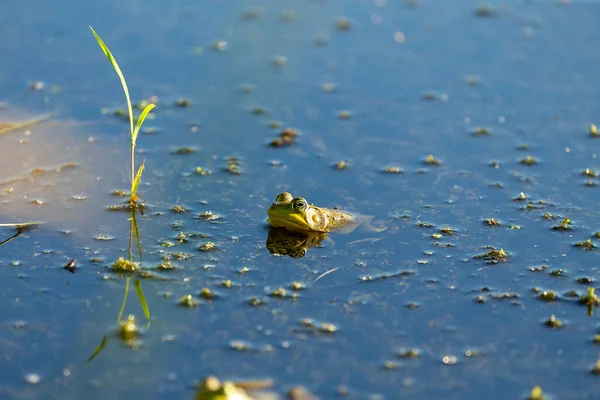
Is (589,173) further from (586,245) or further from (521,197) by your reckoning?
(586,245)

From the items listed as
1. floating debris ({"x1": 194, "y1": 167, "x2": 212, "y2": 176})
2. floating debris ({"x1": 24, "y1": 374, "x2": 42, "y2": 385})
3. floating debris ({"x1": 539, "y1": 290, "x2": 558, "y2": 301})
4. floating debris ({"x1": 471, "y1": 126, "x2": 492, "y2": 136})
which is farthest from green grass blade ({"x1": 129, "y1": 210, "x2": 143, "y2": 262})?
floating debris ({"x1": 471, "y1": 126, "x2": 492, "y2": 136})

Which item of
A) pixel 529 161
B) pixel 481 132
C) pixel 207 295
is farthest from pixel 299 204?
pixel 481 132

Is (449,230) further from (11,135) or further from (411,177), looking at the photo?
(11,135)

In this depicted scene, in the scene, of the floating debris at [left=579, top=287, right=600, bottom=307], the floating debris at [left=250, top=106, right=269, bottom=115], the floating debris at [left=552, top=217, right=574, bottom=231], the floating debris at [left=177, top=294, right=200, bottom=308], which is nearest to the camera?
the floating debris at [left=177, top=294, right=200, bottom=308]

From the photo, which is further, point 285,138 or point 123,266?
point 285,138

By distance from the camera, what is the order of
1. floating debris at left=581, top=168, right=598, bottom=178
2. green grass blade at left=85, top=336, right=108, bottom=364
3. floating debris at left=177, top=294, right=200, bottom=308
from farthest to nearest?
1. floating debris at left=581, top=168, right=598, bottom=178
2. floating debris at left=177, top=294, right=200, bottom=308
3. green grass blade at left=85, top=336, right=108, bottom=364

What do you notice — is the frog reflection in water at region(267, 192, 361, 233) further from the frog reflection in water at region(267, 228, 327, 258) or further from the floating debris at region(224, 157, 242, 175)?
the floating debris at region(224, 157, 242, 175)

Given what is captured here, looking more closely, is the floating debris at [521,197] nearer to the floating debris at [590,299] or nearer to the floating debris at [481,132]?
the floating debris at [481,132]
